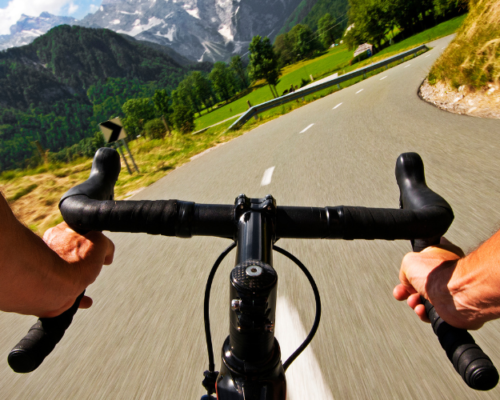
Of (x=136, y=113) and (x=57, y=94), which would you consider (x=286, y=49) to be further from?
(x=57, y=94)

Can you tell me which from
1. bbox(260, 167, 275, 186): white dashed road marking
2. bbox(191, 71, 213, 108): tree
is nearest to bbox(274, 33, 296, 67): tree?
bbox(191, 71, 213, 108): tree

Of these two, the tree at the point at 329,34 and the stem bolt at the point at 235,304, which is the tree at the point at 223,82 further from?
the stem bolt at the point at 235,304

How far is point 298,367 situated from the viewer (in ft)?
5.33

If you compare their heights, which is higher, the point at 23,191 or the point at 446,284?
the point at 23,191

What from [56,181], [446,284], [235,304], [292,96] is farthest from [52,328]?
[292,96]

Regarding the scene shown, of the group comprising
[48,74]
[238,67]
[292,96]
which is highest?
[48,74]

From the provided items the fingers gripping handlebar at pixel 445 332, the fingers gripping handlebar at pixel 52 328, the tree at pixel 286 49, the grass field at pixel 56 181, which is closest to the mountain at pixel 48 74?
the tree at pixel 286 49

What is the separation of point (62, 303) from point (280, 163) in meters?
5.08

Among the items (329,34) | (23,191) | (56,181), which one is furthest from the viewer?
(329,34)

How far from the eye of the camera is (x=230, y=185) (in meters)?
5.09

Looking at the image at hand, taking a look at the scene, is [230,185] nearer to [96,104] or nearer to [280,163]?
[280,163]

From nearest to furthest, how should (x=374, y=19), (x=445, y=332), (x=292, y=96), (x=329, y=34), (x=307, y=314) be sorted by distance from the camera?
(x=445, y=332), (x=307, y=314), (x=292, y=96), (x=374, y=19), (x=329, y=34)

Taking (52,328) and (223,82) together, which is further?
(223,82)

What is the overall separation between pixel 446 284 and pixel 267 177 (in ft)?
13.4
